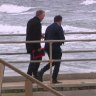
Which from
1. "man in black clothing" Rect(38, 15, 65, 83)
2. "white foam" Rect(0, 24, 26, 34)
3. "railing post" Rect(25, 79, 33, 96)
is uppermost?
"railing post" Rect(25, 79, 33, 96)

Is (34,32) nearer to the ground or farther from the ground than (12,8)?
farther from the ground

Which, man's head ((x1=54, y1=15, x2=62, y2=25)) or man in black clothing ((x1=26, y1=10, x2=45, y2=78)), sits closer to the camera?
man in black clothing ((x1=26, y1=10, x2=45, y2=78))

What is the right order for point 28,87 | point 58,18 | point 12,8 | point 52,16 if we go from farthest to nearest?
point 12,8
point 52,16
point 58,18
point 28,87

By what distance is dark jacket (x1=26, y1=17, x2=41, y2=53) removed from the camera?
8602 mm

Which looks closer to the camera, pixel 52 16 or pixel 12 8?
pixel 52 16

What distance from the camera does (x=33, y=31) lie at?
8633 mm

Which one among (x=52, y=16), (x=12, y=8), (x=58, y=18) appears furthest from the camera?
(x=12, y=8)

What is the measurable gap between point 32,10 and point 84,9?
19.0 ft

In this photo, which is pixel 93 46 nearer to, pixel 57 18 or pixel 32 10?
pixel 57 18

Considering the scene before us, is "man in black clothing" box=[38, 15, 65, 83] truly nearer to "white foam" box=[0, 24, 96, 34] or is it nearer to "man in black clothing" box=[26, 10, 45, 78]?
"man in black clothing" box=[26, 10, 45, 78]

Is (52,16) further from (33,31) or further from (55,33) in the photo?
(33,31)

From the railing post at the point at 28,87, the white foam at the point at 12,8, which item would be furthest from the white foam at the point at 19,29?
the railing post at the point at 28,87

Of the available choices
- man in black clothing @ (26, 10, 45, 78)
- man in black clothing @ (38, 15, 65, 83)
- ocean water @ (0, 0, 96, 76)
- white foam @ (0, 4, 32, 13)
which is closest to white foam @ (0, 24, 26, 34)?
ocean water @ (0, 0, 96, 76)

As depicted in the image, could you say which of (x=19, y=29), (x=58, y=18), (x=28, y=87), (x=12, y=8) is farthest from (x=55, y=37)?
(x=12, y=8)
